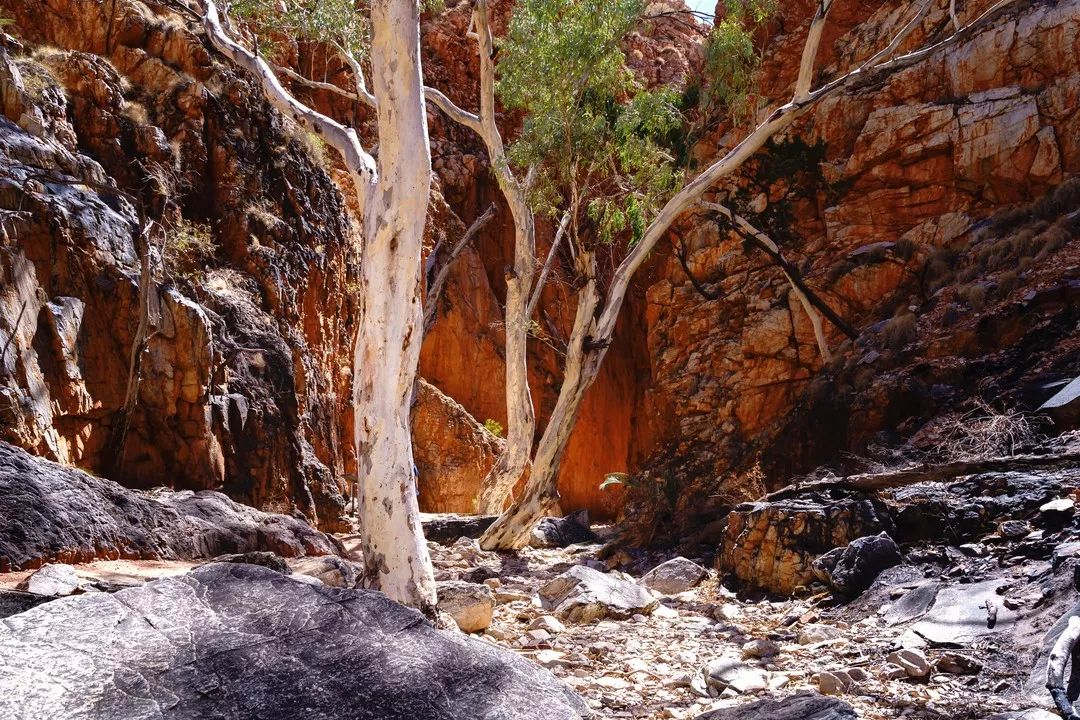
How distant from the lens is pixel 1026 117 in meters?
12.9

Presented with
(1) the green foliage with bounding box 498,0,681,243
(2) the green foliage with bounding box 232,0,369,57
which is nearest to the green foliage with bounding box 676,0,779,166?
(1) the green foliage with bounding box 498,0,681,243

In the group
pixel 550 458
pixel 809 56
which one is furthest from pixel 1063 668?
pixel 809 56

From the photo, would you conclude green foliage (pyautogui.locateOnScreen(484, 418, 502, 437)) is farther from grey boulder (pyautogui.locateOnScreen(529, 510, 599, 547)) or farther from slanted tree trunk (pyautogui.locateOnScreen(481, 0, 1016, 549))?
slanted tree trunk (pyautogui.locateOnScreen(481, 0, 1016, 549))

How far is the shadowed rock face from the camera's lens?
2.19 m

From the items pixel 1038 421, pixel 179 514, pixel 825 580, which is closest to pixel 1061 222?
pixel 1038 421

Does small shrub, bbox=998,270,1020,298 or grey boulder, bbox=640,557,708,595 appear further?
small shrub, bbox=998,270,1020,298

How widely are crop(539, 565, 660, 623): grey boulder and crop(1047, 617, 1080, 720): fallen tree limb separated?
3.01m

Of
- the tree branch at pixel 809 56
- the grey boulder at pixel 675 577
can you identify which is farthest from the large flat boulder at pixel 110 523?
the tree branch at pixel 809 56

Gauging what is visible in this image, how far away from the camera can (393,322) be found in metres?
5.31

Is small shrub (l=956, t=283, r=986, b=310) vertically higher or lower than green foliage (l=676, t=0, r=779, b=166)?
lower

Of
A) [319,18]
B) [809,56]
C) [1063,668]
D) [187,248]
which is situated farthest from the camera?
[187,248]

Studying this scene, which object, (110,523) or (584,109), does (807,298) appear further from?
(110,523)

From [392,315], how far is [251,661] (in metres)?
3.12

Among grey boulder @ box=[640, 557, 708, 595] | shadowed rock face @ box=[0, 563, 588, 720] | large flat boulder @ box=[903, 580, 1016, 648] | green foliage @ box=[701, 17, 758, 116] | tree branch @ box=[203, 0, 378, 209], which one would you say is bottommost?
grey boulder @ box=[640, 557, 708, 595]
